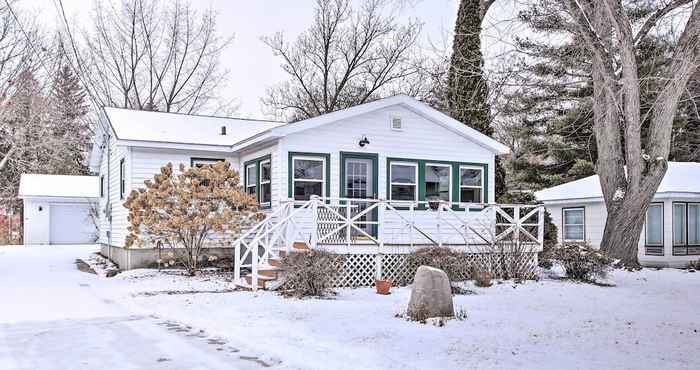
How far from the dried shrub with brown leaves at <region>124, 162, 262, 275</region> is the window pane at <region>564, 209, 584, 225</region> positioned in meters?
11.8

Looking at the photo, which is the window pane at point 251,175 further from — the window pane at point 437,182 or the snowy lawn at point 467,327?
the window pane at point 437,182

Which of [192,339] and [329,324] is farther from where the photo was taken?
[329,324]

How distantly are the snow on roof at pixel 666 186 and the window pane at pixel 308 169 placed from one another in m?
9.98

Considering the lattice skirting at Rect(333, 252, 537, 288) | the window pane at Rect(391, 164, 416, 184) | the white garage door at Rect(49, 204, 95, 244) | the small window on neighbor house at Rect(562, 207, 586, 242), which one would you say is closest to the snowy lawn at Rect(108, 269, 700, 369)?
the lattice skirting at Rect(333, 252, 537, 288)

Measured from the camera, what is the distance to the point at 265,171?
15.7 m

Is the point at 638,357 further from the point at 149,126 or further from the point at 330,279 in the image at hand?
the point at 149,126

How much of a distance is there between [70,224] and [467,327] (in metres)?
27.2

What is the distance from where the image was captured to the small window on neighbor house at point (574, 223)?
69.2ft

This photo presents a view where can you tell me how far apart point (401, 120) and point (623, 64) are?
5.37 metres

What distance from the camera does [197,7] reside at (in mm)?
35688

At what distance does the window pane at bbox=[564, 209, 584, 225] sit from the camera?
21188mm

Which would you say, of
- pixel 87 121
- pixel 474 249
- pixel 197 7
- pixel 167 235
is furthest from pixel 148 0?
pixel 474 249

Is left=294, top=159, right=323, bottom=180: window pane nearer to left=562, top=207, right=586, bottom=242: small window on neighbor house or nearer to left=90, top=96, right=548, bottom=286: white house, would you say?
left=90, top=96, right=548, bottom=286: white house

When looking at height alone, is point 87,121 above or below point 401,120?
above
